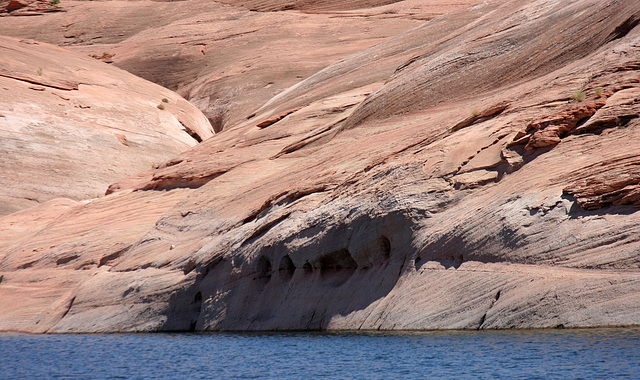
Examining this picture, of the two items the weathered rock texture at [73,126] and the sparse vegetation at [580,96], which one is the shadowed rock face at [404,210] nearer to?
the sparse vegetation at [580,96]

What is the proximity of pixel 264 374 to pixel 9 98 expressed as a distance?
103ft

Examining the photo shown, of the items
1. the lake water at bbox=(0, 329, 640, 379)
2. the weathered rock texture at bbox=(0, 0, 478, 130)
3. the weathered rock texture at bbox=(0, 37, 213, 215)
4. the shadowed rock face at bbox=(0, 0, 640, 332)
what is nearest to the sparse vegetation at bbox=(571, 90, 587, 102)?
the shadowed rock face at bbox=(0, 0, 640, 332)

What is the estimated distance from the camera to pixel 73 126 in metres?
41.6

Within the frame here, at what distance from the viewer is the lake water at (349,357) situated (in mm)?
13062

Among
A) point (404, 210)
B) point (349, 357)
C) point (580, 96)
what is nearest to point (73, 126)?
point (404, 210)

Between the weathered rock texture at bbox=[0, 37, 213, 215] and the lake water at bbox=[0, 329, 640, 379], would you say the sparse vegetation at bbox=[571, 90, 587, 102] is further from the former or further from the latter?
the weathered rock texture at bbox=[0, 37, 213, 215]

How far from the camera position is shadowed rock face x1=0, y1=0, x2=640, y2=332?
1759 centimetres

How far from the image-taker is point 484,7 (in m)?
34.4

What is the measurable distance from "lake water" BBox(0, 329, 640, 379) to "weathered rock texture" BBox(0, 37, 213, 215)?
18087 millimetres

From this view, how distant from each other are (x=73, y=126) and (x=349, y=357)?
29.5m

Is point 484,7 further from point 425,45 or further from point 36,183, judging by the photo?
point 36,183

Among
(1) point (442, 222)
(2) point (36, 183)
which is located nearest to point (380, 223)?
(1) point (442, 222)

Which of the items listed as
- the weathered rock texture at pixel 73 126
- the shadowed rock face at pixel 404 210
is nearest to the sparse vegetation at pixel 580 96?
the shadowed rock face at pixel 404 210

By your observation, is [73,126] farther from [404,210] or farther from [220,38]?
[404,210]
